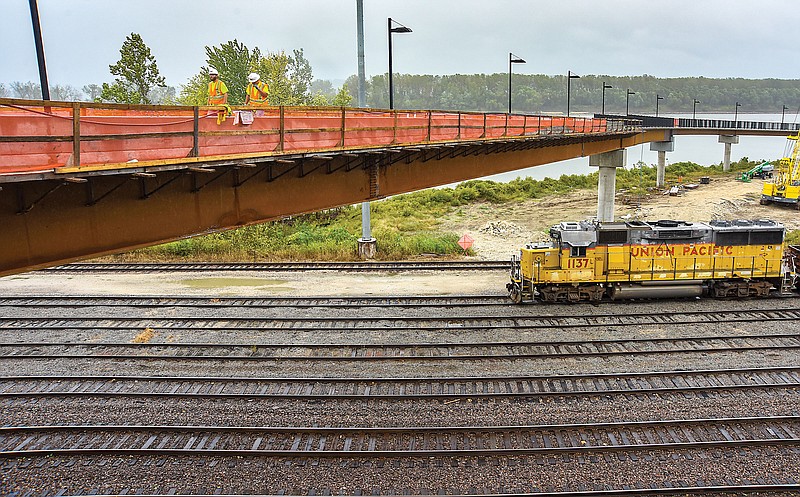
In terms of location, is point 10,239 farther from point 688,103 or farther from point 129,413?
point 688,103

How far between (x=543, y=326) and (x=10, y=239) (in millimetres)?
14231

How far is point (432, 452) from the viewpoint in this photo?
11.4 meters

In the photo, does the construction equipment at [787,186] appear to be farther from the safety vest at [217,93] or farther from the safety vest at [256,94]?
the safety vest at [217,93]

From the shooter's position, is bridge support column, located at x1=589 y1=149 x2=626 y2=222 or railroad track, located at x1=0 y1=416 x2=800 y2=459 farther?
bridge support column, located at x1=589 y1=149 x2=626 y2=222

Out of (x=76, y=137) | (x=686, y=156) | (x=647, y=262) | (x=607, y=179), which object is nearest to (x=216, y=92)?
(x=76, y=137)

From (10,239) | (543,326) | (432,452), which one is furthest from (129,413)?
(543,326)

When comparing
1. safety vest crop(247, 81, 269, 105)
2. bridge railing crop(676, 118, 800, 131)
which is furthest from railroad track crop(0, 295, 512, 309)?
bridge railing crop(676, 118, 800, 131)

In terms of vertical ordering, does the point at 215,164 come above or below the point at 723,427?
above

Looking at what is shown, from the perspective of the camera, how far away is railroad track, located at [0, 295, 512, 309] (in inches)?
814

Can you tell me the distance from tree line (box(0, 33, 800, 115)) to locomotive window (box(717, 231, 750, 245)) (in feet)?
137

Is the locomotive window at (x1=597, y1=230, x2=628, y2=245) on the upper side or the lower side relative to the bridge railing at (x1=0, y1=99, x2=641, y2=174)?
lower

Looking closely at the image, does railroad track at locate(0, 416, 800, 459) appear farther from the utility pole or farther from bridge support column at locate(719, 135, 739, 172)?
bridge support column at locate(719, 135, 739, 172)

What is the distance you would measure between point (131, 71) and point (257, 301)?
32.7 m

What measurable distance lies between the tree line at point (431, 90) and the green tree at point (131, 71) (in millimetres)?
69
